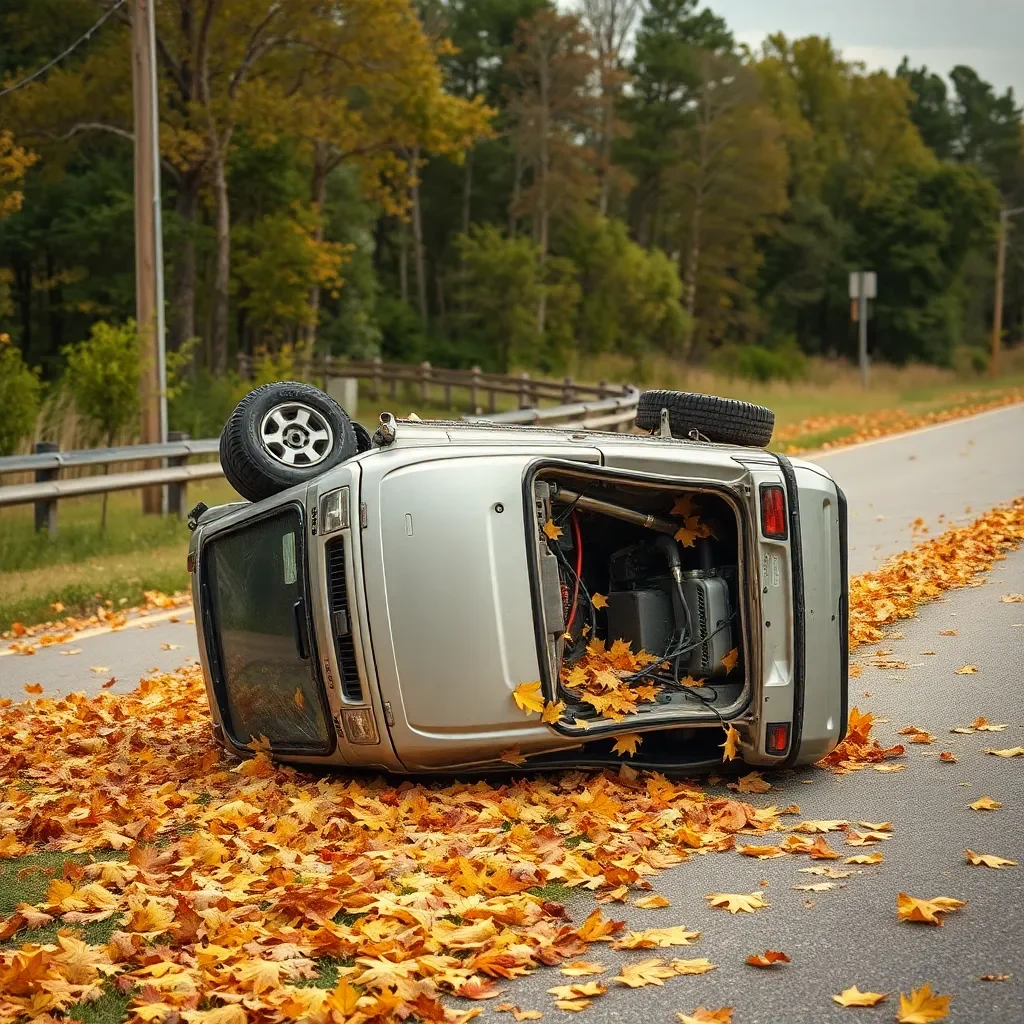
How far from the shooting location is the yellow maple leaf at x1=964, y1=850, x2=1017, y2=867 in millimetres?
5203

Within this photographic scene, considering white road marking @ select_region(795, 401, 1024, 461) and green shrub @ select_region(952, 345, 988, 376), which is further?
green shrub @ select_region(952, 345, 988, 376)

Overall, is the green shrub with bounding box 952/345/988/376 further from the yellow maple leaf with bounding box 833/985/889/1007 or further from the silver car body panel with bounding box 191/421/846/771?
the yellow maple leaf with bounding box 833/985/889/1007

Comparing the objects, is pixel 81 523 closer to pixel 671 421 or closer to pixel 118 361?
pixel 118 361

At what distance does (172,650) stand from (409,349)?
166ft

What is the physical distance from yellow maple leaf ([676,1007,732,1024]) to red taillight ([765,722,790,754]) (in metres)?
2.34

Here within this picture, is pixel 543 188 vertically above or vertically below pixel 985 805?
above

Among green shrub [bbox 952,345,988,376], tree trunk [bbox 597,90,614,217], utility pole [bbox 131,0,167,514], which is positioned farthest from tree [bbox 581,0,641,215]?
utility pole [bbox 131,0,167,514]

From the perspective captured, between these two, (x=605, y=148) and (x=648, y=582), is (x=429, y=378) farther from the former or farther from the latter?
(x=648, y=582)

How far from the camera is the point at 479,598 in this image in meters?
5.93

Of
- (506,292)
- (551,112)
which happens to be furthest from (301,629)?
(551,112)

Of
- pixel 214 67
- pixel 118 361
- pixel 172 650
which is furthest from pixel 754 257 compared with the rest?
pixel 172 650

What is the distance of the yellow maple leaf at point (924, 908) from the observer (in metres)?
4.71

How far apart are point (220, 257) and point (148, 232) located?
16.1 meters

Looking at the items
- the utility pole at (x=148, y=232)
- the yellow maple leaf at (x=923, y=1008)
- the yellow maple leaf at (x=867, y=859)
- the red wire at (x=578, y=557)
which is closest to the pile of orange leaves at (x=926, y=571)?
the red wire at (x=578, y=557)
